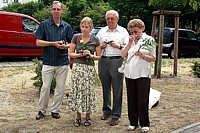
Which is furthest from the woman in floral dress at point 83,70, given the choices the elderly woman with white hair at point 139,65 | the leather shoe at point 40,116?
the leather shoe at point 40,116

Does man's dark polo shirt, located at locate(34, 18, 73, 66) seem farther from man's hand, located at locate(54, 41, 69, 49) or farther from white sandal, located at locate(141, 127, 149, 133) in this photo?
white sandal, located at locate(141, 127, 149, 133)

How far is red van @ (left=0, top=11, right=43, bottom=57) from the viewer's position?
1379 centimetres

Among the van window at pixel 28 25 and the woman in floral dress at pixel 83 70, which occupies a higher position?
the van window at pixel 28 25

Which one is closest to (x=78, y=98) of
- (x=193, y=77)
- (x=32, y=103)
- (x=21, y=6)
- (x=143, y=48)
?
(x=143, y=48)

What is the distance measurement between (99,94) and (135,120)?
105 inches

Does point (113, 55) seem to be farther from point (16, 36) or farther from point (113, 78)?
point (16, 36)

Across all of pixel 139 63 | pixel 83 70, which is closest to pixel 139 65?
pixel 139 63

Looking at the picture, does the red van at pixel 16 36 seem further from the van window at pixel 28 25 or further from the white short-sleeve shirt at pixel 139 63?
the white short-sleeve shirt at pixel 139 63

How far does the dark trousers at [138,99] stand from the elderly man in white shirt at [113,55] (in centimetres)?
38

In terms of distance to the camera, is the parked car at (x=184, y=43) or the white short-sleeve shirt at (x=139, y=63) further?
the parked car at (x=184, y=43)

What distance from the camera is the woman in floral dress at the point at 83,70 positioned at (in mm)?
5434

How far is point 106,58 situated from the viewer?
568cm

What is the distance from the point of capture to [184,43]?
1973 cm

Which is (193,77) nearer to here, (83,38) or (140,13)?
(83,38)
